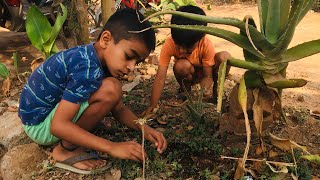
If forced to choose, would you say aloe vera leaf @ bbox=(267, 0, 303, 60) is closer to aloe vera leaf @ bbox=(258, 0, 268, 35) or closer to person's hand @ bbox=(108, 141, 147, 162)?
aloe vera leaf @ bbox=(258, 0, 268, 35)

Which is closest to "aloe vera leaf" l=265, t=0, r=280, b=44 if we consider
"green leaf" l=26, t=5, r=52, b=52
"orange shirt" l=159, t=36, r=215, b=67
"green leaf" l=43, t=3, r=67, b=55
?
"orange shirt" l=159, t=36, r=215, b=67

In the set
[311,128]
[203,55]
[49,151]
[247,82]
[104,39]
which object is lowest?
[49,151]

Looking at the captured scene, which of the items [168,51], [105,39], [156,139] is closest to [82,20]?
[168,51]

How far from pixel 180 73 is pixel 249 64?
1.06 meters

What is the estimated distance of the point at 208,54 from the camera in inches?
100

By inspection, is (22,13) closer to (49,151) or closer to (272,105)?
(49,151)

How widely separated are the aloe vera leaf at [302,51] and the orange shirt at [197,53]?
3.25 feet

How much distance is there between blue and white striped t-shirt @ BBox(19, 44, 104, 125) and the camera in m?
1.67

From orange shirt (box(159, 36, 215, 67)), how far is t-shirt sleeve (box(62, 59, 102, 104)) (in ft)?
2.69

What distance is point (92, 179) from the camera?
178 centimetres

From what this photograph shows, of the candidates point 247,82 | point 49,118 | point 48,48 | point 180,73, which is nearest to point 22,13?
point 48,48

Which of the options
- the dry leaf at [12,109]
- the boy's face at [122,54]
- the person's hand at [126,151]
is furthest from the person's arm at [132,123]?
the dry leaf at [12,109]

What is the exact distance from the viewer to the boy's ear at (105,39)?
5.74 ft

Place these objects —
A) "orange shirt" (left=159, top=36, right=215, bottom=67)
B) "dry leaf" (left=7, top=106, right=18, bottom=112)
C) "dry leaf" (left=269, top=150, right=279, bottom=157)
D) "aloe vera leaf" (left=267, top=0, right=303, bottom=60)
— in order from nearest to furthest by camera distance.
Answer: "aloe vera leaf" (left=267, top=0, right=303, bottom=60), "dry leaf" (left=269, top=150, right=279, bottom=157), "orange shirt" (left=159, top=36, right=215, bottom=67), "dry leaf" (left=7, top=106, right=18, bottom=112)
